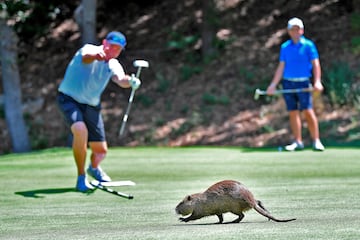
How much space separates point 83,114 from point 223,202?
3.96 meters

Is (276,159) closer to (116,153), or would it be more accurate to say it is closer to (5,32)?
(116,153)

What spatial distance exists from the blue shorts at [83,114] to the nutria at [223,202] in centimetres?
355

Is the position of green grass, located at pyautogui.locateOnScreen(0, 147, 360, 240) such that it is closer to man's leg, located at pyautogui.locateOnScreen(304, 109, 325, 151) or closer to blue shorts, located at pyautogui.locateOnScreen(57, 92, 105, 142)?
man's leg, located at pyautogui.locateOnScreen(304, 109, 325, 151)

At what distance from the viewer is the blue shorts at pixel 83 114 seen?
10781 millimetres

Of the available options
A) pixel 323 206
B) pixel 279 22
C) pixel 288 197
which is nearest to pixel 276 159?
pixel 288 197

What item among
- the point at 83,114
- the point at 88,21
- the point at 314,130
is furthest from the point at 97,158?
the point at 88,21

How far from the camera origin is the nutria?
7.36 meters

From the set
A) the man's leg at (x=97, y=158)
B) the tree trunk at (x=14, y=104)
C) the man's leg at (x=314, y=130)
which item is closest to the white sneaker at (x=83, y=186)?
the man's leg at (x=97, y=158)

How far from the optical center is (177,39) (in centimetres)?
2380

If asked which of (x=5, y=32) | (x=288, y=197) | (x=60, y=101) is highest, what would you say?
(x=5, y=32)

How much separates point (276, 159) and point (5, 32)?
8.47 metres

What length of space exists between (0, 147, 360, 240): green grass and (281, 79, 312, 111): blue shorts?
795 mm

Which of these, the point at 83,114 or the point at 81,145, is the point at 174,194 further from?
the point at 83,114

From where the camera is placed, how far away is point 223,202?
739 centimetres
